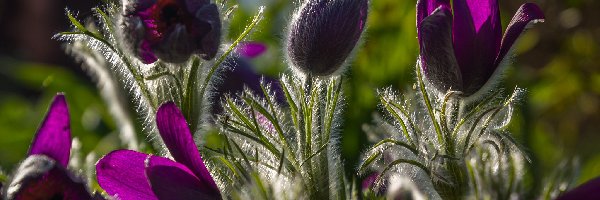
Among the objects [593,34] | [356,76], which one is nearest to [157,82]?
[356,76]

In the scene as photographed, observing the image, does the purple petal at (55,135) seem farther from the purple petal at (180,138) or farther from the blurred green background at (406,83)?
the blurred green background at (406,83)

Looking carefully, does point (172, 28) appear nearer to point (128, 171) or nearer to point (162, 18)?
point (162, 18)

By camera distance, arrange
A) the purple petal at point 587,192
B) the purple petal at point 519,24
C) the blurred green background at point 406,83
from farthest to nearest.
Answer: the blurred green background at point 406,83
the purple petal at point 519,24
the purple petal at point 587,192

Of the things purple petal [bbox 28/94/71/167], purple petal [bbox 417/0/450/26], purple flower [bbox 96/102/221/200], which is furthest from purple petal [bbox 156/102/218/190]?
purple petal [bbox 417/0/450/26]

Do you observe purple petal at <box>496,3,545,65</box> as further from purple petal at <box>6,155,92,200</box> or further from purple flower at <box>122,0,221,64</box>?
purple petal at <box>6,155,92,200</box>

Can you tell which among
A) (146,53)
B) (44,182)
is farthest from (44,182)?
(146,53)

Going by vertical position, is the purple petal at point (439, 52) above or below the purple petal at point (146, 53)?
below

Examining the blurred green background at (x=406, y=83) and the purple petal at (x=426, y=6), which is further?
the blurred green background at (x=406, y=83)

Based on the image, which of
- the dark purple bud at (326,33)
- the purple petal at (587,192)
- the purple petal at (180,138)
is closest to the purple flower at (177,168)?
Result: the purple petal at (180,138)
